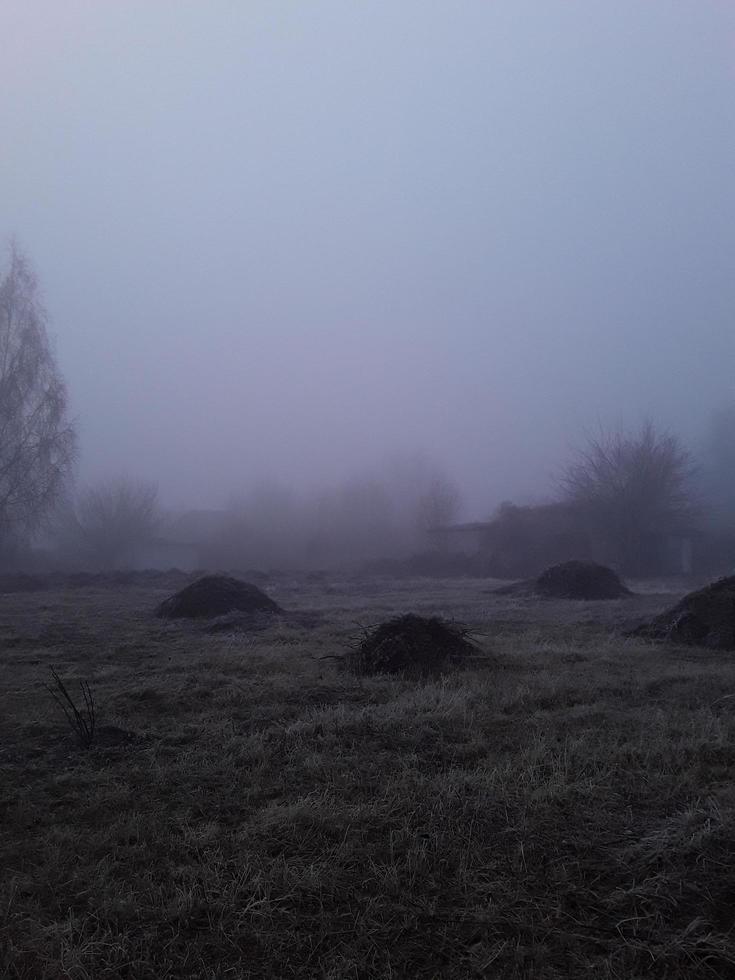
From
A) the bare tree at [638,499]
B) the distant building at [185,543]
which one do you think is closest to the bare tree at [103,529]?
the distant building at [185,543]

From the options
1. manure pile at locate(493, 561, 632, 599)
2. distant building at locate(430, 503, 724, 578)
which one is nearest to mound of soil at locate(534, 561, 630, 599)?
manure pile at locate(493, 561, 632, 599)

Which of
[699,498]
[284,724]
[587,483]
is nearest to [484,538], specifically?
[587,483]

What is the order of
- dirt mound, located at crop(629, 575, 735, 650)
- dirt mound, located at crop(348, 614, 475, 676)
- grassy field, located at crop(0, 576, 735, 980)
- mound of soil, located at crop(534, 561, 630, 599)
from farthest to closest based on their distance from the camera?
mound of soil, located at crop(534, 561, 630, 599) < dirt mound, located at crop(629, 575, 735, 650) < dirt mound, located at crop(348, 614, 475, 676) < grassy field, located at crop(0, 576, 735, 980)

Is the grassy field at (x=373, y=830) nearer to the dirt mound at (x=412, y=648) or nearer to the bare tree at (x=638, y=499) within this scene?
the dirt mound at (x=412, y=648)

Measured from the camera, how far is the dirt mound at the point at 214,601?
15953 millimetres

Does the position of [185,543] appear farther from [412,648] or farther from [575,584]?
Result: [412,648]

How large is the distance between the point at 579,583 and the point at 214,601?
11.7 meters

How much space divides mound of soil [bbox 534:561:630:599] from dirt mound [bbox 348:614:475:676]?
41.6 feet

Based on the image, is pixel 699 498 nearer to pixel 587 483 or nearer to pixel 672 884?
pixel 587 483

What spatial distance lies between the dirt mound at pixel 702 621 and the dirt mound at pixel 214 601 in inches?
319

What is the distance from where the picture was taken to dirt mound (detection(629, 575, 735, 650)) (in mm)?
11039

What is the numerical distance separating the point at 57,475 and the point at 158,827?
27610 millimetres

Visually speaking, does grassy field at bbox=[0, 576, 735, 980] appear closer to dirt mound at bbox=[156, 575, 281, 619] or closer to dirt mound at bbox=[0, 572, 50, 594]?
dirt mound at bbox=[156, 575, 281, 619]

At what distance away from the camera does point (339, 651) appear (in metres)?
10.6
